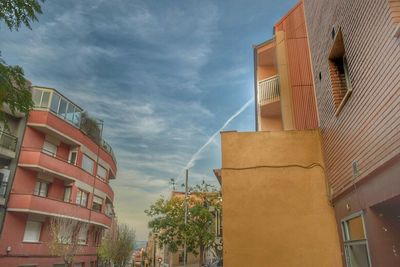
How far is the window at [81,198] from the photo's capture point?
28433mm

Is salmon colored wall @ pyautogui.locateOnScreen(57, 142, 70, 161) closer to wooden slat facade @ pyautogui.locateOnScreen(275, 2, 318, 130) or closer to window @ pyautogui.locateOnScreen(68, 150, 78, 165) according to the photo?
window @ pyautogui.locateOnScreen(68, 150, 78, 165)

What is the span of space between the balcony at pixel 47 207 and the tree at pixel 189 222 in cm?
621

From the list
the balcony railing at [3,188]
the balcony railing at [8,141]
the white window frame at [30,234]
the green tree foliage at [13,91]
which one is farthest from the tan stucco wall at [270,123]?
the white window frame at [30,234]

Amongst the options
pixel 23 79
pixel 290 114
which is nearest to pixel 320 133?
pixel 290 114

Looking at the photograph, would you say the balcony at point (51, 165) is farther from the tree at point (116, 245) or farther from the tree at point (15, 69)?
the tree at point (15, 69)

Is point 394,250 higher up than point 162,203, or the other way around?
point 162,203

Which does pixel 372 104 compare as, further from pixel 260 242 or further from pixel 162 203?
pixel 162 203

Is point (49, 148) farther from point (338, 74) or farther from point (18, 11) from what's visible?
point (338, 74)

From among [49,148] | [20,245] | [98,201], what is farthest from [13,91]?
[98,201]

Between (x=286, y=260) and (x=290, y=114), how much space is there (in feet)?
19.7

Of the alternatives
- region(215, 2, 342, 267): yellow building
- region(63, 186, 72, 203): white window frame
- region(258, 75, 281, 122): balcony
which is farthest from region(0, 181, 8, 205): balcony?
region(215, 2, 342, 267): yellow building

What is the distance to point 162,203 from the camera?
3312cm

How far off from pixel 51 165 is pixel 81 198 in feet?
17.4

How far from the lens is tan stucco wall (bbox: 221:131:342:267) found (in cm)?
833
